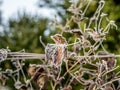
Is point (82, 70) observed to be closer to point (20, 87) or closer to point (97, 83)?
point (97, 83)

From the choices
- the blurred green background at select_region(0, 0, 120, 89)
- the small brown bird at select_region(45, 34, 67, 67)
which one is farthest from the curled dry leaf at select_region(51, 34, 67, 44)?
the blurred green background at select_region(0, 0, 120, 89)

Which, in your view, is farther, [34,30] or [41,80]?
[34,30]

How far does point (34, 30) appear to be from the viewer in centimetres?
539

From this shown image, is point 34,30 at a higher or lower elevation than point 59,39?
lower

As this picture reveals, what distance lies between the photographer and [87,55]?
0.85 m

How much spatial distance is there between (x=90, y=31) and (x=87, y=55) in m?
0.05

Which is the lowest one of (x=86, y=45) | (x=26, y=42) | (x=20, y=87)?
(x=26, y=42)

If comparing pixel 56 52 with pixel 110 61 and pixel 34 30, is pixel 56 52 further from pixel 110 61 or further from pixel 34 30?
pixel 34 30

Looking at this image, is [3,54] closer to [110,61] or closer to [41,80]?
[41,80]

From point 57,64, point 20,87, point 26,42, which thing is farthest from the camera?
point 26,42

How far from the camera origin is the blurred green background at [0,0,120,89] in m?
2.78

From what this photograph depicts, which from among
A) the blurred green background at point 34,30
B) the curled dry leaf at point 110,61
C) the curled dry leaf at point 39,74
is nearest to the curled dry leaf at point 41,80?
the curled dry leaf at point 39,74

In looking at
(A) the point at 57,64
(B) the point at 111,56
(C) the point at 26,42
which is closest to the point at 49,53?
(A) the point at 57,64

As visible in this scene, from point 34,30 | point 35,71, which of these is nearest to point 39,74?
point 35,71
